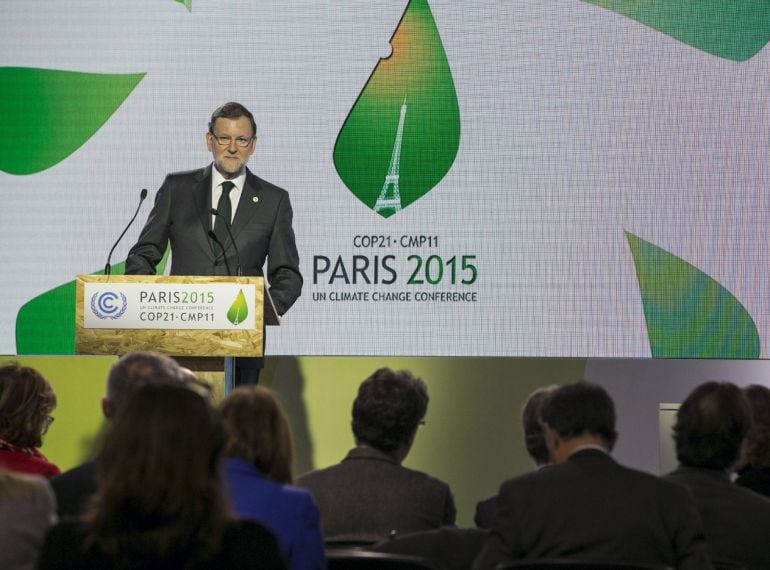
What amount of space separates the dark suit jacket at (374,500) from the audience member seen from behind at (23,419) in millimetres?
896

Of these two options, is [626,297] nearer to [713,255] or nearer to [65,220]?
[713,255]

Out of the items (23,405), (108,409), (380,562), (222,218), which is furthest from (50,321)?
(380,562)

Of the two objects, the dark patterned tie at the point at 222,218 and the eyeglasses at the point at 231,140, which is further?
the eyeglasses at the point at 231,140

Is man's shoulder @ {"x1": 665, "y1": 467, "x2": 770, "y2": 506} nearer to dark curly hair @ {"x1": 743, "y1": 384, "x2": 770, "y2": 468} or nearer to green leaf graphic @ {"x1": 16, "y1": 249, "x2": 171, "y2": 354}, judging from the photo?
dark curly hair @ {"x1": 743, "y1": 384, "x2": 770, "y2": 468}

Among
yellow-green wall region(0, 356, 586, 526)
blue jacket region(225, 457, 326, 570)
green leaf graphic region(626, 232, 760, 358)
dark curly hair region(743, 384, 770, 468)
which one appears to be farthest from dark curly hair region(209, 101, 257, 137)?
blue jacket region(225, 457, 326, 570)

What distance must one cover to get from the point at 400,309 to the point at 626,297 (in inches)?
51.8

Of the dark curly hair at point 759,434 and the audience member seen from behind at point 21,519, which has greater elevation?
the dark curly hair at point 759,434

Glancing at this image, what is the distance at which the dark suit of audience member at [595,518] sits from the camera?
2822 millimetres

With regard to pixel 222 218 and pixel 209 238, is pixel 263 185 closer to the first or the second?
pixel 222 218

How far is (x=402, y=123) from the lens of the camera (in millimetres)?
6820

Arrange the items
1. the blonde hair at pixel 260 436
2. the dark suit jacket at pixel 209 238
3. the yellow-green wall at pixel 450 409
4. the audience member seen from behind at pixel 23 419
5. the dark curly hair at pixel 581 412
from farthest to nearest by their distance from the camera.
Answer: the yellow-green wall at pixel 450 409
the dark suit jacket at pixel 209 238
the audience member seen from behind at pixel 23 419
the dark curly hair at pixel 581 412
the blonde hair at pixel 260 436

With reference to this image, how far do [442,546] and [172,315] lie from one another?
2.37m

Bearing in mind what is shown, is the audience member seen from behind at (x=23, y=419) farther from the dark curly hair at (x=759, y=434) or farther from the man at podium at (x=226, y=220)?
the man at podium at (x=226, y=220)

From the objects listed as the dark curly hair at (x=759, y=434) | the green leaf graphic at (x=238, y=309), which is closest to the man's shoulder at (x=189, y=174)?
the green leaf graphic at (x=238, y=309)
